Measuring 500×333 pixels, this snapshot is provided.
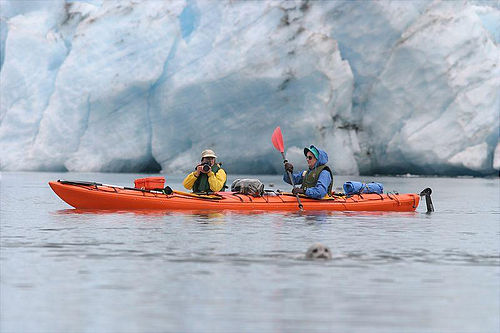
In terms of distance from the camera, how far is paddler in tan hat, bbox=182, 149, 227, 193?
41.6 feet

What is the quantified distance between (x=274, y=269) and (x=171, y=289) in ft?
4.18

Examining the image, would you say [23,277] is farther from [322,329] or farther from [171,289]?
[322,329]

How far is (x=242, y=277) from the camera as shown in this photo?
21.3ft

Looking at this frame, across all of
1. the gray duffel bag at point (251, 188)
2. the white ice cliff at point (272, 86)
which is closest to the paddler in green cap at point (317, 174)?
the gray duffel bag at point (251, 188)

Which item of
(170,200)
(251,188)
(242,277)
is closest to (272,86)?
(251,188)

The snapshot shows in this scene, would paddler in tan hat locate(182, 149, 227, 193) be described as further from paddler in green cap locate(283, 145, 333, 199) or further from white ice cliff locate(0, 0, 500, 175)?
white ice cliff locate(0, 0, 500, 175)

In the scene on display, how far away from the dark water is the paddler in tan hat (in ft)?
4.27

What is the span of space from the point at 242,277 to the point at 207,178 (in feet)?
21.6

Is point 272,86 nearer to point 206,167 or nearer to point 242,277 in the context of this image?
point 206,167

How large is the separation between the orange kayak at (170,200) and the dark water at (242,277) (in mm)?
1210

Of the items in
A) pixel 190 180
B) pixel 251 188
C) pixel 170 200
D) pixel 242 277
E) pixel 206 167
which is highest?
pixel 206 167

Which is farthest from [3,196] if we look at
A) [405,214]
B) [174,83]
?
[174,83]

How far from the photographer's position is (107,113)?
92.1 feet

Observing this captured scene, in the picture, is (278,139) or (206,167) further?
(278,139)
